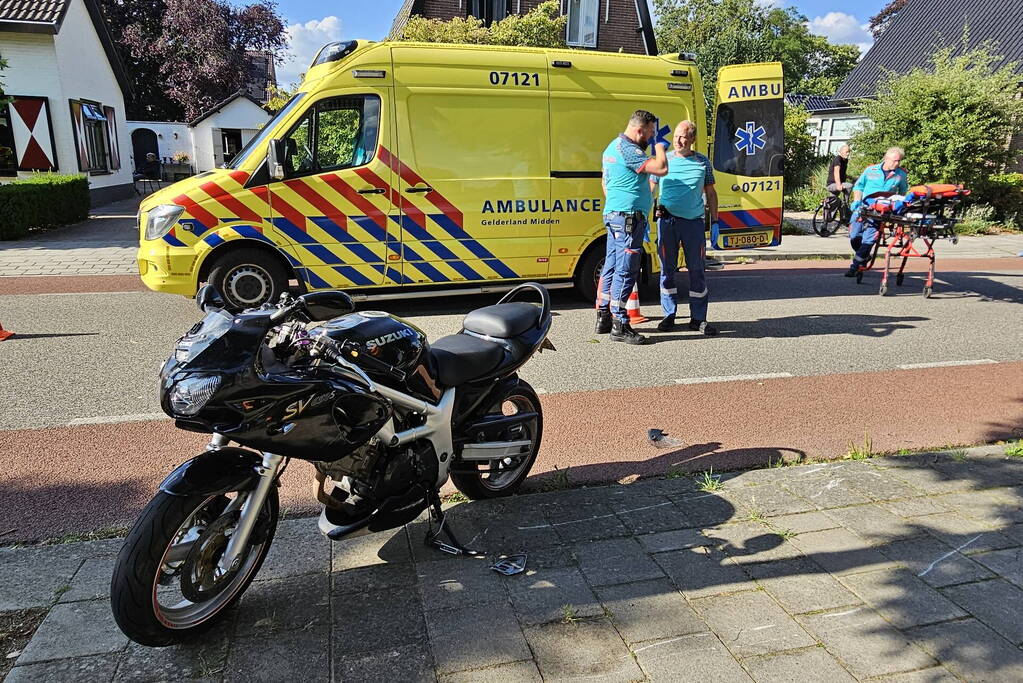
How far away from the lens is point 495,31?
17734 millimetres

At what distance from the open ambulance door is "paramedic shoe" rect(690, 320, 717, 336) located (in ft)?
7.23

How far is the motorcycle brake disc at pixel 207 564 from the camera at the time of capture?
2.57m

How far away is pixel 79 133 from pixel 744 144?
17676 millimetres

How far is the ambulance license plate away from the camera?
9.46 m

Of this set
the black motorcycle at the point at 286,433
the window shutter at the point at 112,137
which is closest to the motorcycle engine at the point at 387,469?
the black motorcycle at the point at 286,433

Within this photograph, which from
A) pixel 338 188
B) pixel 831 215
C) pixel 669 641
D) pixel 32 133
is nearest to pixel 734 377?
pixel 669 641

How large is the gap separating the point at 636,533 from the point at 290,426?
1.74 metres

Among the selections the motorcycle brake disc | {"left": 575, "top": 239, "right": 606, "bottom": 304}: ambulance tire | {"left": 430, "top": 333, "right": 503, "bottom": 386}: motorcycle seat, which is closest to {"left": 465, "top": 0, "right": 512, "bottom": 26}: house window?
{"left": 575, "top": 239, "right": 606, "bottom": 304}: ambulance tire

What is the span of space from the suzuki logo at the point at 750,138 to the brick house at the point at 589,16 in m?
14.4

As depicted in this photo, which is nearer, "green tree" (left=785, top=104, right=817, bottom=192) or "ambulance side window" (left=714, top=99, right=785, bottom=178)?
"ambulance side window" (left=714, top=99, right=785, bottom=178)

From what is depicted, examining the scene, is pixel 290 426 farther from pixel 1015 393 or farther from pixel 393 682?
pixel 1015 393

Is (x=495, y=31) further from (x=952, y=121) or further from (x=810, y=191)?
(x=952, y=121)

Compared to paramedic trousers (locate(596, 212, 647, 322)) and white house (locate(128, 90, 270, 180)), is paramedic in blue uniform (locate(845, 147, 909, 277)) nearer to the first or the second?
paramedic trousers (locate(596, 212, 647, 322))

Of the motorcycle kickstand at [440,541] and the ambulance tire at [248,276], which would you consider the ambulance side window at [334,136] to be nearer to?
the ambulance tire at [248,276]
